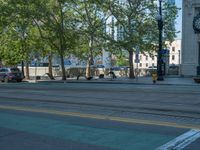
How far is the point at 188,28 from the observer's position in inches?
1804

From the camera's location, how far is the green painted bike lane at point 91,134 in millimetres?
8227

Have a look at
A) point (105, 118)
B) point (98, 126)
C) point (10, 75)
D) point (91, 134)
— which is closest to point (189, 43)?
point (10, 75)

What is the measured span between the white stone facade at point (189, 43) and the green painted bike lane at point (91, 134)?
35166 millimetres

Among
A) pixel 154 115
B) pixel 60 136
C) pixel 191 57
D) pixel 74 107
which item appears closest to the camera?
pixel 60 136

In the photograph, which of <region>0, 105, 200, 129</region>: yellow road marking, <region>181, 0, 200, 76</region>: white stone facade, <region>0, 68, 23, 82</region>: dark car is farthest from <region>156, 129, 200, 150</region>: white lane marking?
<region>0, 68, 23, 82</region>: dark car

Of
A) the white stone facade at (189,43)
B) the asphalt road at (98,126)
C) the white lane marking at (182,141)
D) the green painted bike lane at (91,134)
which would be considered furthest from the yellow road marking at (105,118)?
the white stone facade at (189,43)

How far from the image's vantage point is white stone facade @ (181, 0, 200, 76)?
4475 centimetres

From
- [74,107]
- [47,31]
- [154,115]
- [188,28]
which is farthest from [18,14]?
[154,115]

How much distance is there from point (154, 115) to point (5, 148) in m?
5.23

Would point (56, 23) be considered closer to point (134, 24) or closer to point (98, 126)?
point (134, 24)

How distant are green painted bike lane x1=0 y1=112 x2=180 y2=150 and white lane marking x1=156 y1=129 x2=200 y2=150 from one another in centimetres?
15

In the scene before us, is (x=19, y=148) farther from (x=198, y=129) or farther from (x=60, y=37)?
(x=60, y=37)

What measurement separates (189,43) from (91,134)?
124ft

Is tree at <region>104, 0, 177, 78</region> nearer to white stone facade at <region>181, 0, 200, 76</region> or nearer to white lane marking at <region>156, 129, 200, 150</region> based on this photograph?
white stone facade at <region>181, 0, 200, 76</region>
